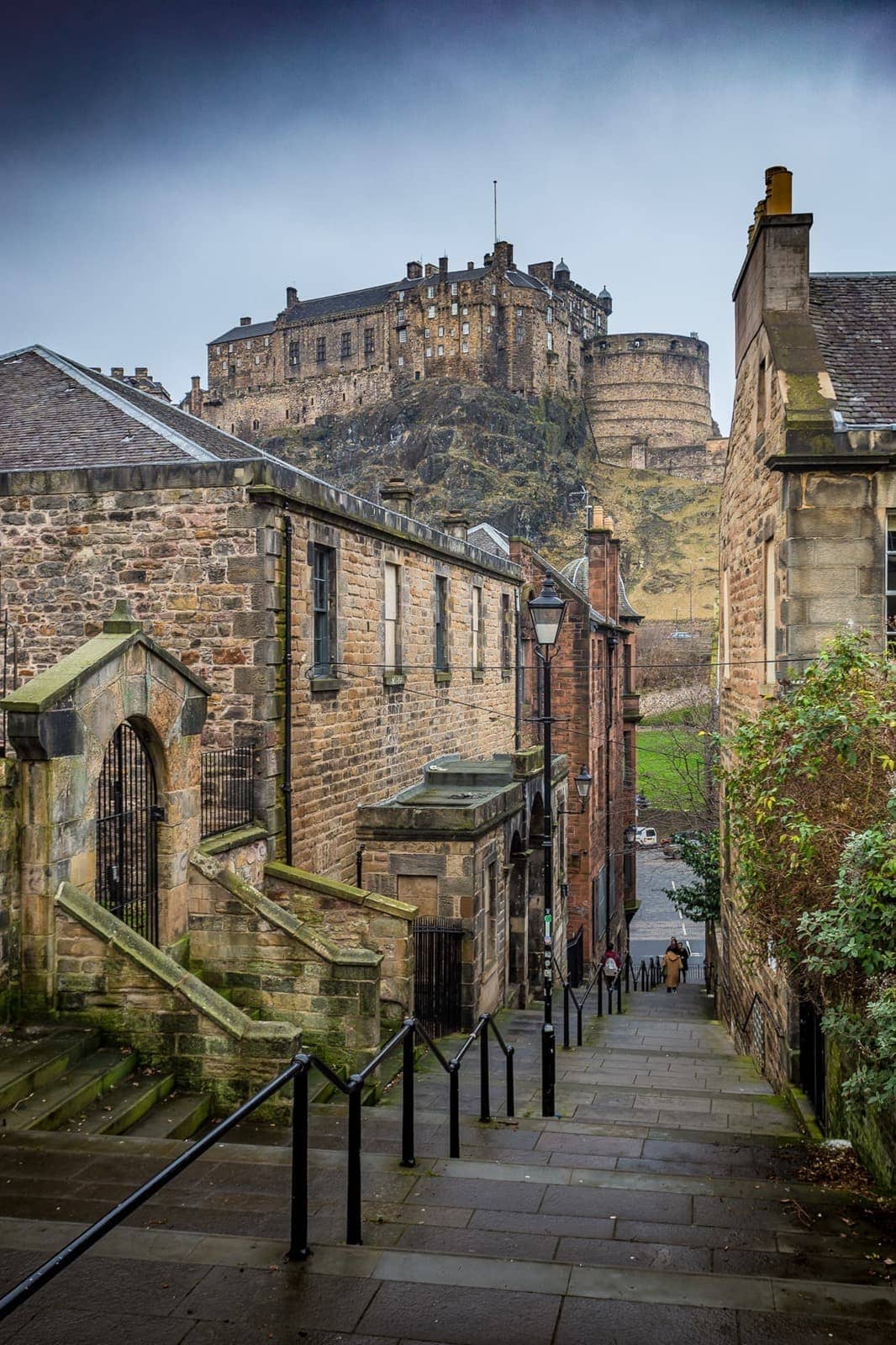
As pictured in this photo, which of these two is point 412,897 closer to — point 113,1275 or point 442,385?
point 113,1275

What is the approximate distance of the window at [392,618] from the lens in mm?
17062

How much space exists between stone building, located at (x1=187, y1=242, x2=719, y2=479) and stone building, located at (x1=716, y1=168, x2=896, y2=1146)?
3431 inches

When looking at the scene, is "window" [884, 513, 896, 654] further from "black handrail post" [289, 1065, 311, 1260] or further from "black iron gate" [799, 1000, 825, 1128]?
"black handrail post" [289, 1065, 311, 1260]

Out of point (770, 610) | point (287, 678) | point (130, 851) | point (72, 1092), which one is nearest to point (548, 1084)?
point (130, 851)

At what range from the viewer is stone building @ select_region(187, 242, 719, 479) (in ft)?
324

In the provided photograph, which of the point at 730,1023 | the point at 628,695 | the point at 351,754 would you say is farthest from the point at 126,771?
the point at 628,695

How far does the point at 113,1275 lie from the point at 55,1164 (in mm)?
1819

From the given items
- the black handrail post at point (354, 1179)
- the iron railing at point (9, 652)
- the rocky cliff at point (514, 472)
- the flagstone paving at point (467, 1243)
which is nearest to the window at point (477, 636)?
the iron railing at point (9, 652)

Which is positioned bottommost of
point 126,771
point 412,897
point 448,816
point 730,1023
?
point 730,1023

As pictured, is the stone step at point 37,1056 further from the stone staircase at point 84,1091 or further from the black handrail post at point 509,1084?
the black handrail post at point 509,1084

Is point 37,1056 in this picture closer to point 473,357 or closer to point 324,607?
point 324,607

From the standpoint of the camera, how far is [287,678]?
42.4 feet

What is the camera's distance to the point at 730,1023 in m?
17.4

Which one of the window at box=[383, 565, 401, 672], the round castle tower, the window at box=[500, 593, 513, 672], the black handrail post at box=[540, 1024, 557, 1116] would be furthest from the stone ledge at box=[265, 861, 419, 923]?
the round castle tower
